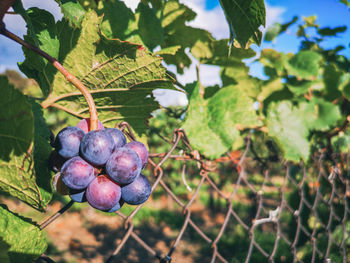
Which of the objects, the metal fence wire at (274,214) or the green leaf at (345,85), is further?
the green leaf at (345,85)

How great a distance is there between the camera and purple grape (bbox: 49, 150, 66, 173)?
2.08ft

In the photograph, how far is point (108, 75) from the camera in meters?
0.70

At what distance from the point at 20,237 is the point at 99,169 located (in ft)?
0.79

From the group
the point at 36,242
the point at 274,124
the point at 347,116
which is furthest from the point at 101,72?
the point at 347,116

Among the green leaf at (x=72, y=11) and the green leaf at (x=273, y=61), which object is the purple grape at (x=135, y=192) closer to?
the green leaf at (x=72, y=11)

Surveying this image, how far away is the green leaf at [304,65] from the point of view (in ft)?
6.35

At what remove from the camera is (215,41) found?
134 centimetres

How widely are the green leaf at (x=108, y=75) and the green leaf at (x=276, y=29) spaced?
8.21 feet

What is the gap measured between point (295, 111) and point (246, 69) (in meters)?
0.53

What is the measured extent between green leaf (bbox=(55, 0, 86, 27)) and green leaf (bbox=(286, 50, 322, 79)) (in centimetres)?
168

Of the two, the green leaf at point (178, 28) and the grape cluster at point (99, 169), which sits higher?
the green leaf at point (178, 28)

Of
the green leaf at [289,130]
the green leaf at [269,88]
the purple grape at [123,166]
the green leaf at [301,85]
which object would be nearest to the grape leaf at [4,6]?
the purple grape at [123,166]

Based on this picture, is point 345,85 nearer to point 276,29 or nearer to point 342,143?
point 342,143

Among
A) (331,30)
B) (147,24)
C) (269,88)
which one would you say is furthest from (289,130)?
(331,30)
